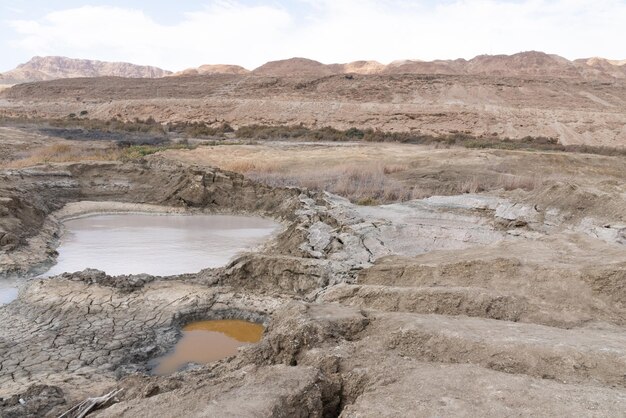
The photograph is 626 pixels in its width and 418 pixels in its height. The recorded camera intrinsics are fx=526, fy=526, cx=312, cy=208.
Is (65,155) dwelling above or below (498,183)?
above

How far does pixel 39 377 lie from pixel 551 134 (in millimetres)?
31855

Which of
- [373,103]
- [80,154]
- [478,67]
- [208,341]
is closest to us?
[208,341]

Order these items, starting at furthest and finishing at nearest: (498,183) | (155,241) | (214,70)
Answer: (214,70) → (498,183) → (155,241)

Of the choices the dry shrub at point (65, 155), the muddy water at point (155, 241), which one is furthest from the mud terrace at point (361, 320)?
the dry shrub at point (65, 155)

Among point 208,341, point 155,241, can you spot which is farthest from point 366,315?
point 155,241

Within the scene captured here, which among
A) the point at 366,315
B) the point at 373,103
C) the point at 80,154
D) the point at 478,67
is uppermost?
the point at 478,67

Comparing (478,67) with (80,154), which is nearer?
(80,154)

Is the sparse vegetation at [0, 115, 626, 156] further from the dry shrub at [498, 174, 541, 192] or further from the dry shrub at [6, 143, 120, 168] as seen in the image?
the dry shrub at [498, 174, 541, 192]

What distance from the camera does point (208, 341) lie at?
6.13 metres

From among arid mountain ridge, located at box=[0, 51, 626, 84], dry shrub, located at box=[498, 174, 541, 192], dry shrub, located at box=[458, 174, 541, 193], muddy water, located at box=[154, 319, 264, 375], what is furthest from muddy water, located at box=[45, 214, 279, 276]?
arid mountain ridge, located at box=[0, 51, 626, 84]

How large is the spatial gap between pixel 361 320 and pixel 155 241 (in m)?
6.89

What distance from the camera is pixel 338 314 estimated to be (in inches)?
184

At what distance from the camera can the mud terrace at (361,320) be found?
129 inches

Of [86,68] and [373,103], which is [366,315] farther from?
[86,68]
